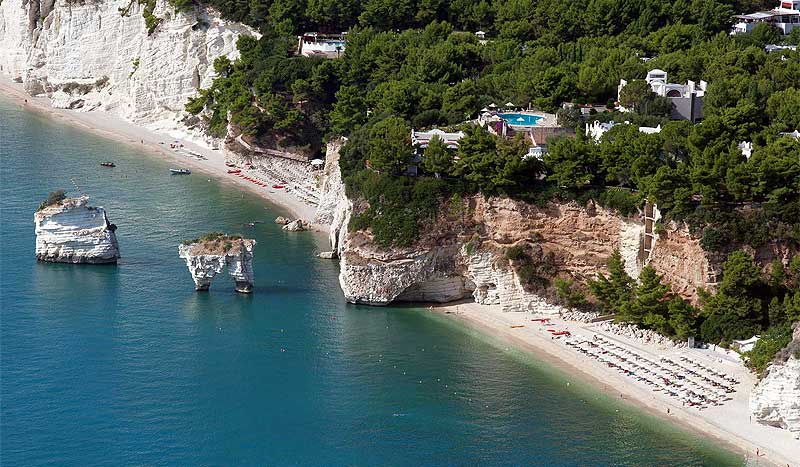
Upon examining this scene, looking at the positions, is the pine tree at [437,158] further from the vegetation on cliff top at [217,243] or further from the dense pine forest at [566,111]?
the vegetation on cliff top at [217,243]

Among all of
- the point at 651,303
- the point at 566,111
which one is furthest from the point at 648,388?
the point at 566,111

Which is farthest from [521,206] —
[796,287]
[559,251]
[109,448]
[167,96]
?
[167,96]

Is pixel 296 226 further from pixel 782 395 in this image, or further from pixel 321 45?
pixel 782 395

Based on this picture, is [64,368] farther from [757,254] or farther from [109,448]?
[757,254]

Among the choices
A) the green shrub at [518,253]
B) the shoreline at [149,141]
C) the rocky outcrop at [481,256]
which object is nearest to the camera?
the rocky outcrop at [481,256]

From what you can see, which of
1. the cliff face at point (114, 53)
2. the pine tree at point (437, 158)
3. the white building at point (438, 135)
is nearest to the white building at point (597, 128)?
the white building at point (438, 135)

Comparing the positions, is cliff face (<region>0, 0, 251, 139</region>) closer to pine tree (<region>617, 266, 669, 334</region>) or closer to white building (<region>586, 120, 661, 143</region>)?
white building (<region>586, 120, 661, 143</region>)
